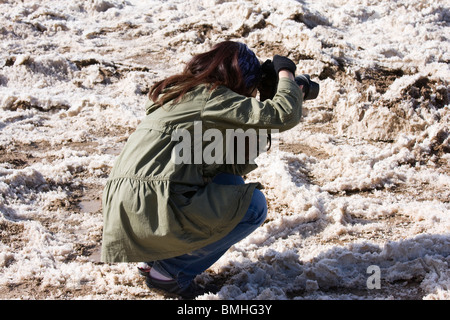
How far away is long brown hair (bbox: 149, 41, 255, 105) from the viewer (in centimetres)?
165

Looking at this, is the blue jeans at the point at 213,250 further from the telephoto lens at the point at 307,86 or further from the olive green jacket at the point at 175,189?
the telephoto lens at the point at 307,86

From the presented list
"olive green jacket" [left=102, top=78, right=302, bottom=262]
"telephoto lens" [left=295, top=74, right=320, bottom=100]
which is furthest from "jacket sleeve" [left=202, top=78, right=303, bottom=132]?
"telephoto lens" [left=295, top=74, right=320, bottom=100]

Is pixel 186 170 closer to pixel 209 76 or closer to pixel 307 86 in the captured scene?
pixel 209 76

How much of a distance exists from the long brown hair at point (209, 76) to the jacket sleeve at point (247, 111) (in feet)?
0.18

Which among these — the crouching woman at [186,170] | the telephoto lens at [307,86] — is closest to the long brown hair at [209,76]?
the crouching woman at [186,170]

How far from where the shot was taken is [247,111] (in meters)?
1.59

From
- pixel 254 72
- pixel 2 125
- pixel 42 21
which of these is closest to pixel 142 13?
pixel 42 21

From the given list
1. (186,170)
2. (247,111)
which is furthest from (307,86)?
(186,170)

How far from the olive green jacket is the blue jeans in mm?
95

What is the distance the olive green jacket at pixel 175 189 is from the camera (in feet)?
5.20

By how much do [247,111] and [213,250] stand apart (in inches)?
19.2

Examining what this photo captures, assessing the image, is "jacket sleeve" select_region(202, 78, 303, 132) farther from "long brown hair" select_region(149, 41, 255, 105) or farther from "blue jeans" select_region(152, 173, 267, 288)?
"blue jeans" select_region(152, 173, 267, 288)

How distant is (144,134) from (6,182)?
141 centimetres

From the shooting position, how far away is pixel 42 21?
5145 millimetres
